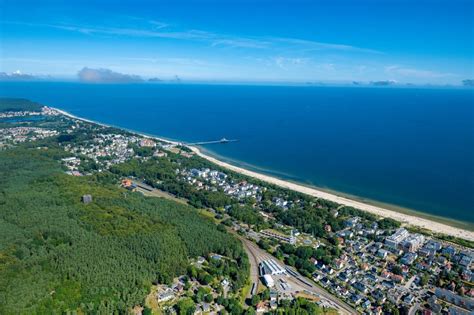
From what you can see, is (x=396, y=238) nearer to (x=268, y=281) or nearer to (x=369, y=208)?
(x=369, y=208)

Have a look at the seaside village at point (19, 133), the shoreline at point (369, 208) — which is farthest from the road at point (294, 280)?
the seaside village at point (19, 133)

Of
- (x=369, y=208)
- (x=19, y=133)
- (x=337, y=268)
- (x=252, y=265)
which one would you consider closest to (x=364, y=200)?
(x=369, y=208)

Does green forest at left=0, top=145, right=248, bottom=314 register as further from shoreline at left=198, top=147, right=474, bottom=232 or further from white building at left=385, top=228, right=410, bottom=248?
shoreline at left=198, top=147, right=474, bottom=232

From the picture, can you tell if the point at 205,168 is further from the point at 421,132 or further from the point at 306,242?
the point at 421,132

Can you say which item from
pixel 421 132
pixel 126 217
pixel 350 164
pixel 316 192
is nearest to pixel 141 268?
pixel 126 217

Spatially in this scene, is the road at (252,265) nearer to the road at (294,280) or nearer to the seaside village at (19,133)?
the road at (294,280)

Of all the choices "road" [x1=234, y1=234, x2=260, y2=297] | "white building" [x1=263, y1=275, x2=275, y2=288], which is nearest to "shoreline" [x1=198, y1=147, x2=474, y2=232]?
"road" [x1=234, y1=234, x2=260, y2=297]
